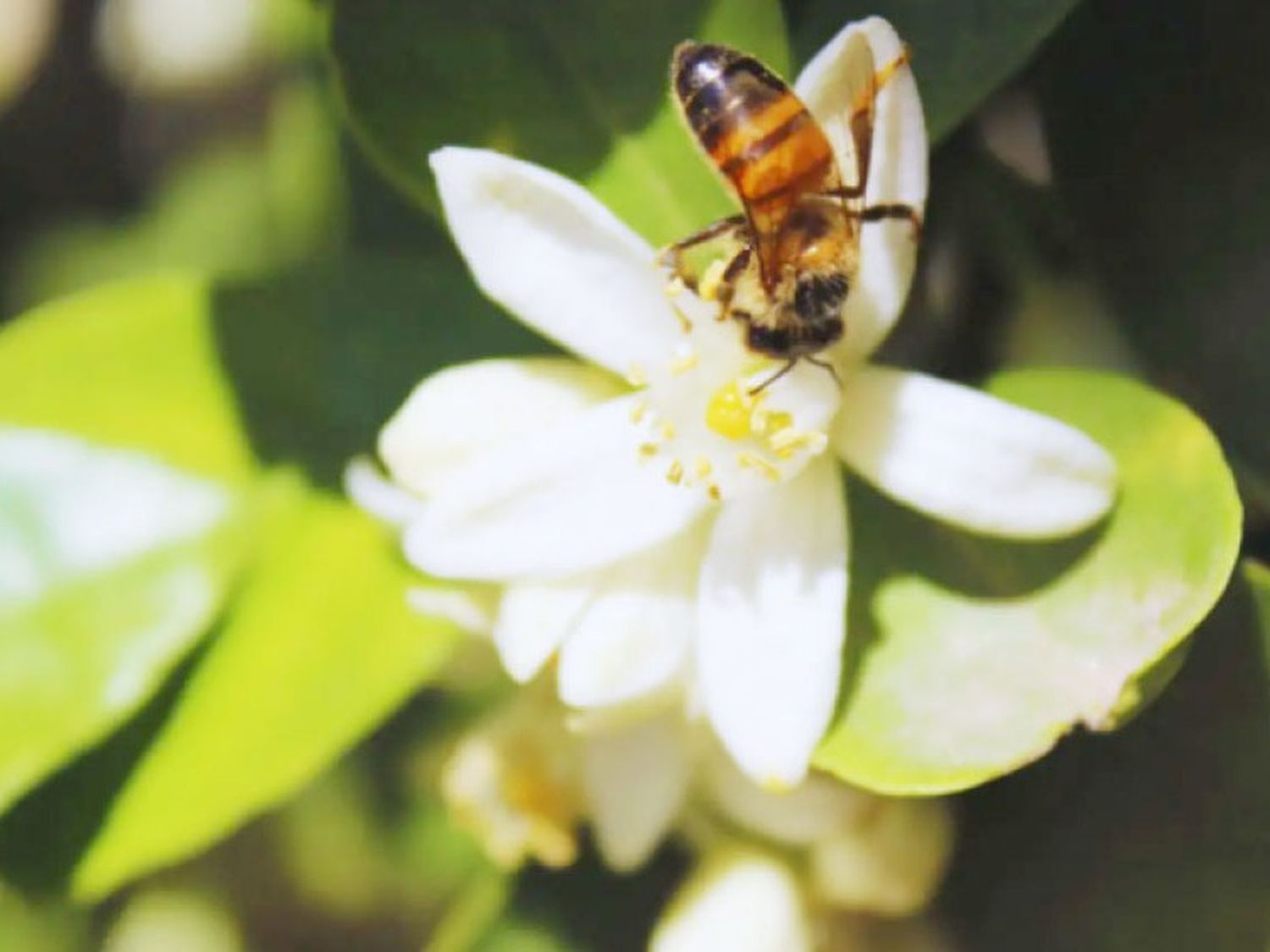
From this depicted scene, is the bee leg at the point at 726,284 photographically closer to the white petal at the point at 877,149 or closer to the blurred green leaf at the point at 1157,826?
the white petal at the point at 877,149

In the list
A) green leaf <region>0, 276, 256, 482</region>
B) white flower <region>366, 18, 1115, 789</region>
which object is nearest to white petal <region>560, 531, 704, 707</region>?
white flower <region>366, 18, 1115, 789</region>

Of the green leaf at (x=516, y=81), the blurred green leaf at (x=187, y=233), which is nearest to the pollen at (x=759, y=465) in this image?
the green leaf at (x=516, y=81)

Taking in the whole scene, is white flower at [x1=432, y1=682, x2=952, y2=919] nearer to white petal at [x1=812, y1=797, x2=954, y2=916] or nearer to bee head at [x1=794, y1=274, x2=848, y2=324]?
white petal at [x1=812, y1=797, x2=954, y2=916]

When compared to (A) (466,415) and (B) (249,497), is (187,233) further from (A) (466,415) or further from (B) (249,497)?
(A) (466,415)

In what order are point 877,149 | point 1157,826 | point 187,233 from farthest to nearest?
point 187,233 < point 1157,826 < point 877,149

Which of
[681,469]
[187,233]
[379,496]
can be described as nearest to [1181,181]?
[681,469]

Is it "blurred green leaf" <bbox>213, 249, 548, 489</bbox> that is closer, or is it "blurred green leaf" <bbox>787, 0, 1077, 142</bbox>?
"blurred green leaf" <bbox>787, 0, 1077, 142</bbox>

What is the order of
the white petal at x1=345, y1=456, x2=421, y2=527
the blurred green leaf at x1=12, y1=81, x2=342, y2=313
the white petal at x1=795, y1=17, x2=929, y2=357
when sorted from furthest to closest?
the blurred green leaf at x1=12, y1=81, x2=342, y2=313
the white petal at x1=345, y1=456, x2=421, y2=527
the white petal at x1=795, y1=17, x2=929, y2=357
